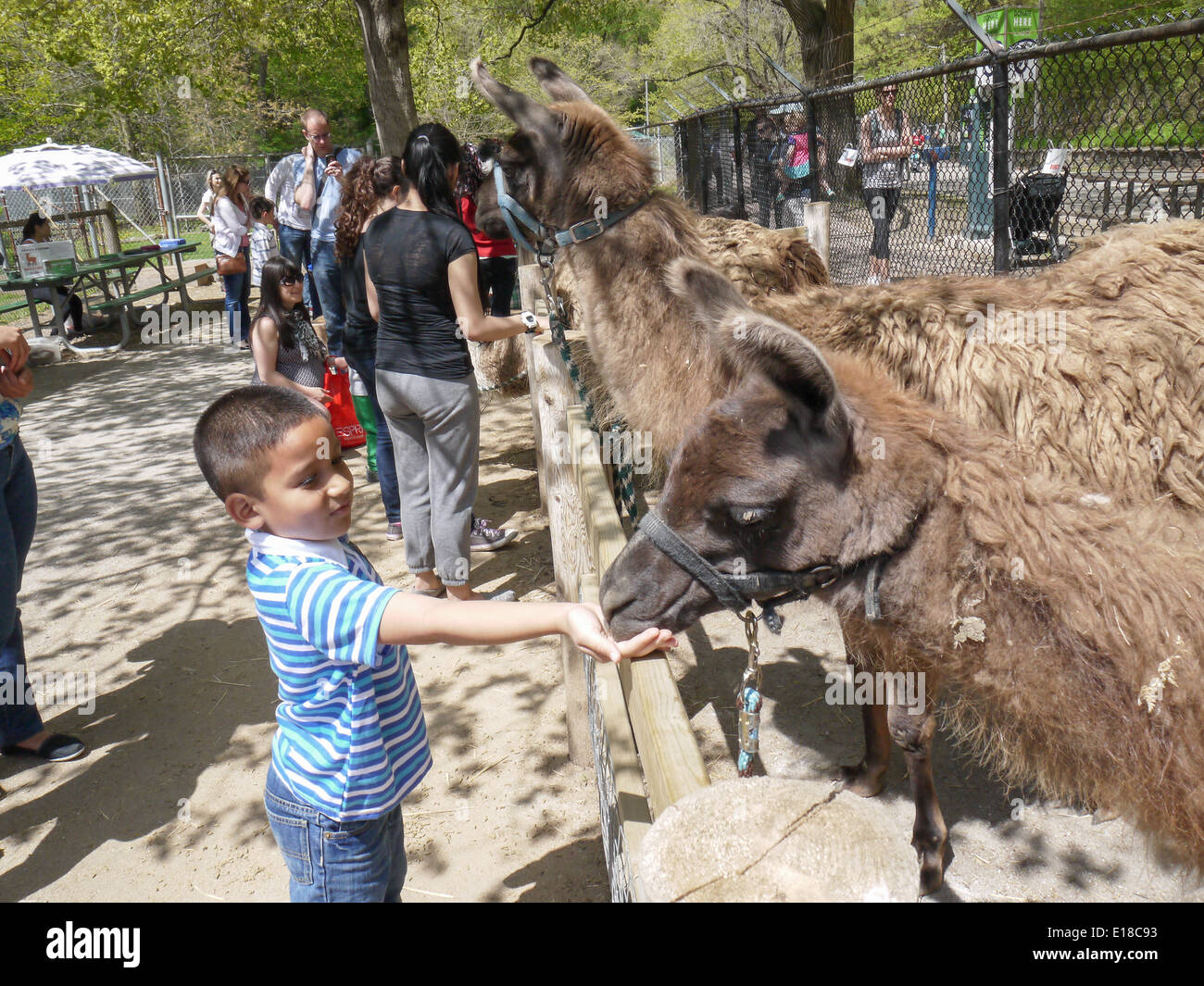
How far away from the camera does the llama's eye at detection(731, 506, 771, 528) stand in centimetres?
213

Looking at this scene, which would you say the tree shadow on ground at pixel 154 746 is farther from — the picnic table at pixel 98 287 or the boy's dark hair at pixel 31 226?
the boy's dark hair at pixel 31 226

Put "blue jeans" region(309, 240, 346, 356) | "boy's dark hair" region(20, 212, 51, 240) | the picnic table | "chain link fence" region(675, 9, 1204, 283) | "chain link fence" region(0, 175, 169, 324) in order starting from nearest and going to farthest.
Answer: "chain link fence" region(675, 9, 1204, 283) < "blue jeans" region(309, 240, 346, 356) < the picnic table < "boy's dark hair" region(20, 212, 51, 240) < "chain link fence" region(0, 175, 169, 324)

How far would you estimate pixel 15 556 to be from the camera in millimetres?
3912

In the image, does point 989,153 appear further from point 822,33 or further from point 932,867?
point 822,33

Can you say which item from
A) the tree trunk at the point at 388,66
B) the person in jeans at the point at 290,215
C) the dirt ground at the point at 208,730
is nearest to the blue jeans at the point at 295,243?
the person in jeans at the point at 290,215

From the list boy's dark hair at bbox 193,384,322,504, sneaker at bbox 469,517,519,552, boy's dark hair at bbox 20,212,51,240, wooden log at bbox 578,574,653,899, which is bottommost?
sneaker at bbox 469,517,519,552

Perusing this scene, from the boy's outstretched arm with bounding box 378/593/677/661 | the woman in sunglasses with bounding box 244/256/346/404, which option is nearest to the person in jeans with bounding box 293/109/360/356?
the woman in sunglasses with bounding box 244/256/346/404

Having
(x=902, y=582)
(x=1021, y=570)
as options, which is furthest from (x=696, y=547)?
(x=1021, y=570)

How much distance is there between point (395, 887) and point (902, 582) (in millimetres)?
1633

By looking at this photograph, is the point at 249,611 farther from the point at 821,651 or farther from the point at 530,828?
the point at 821,651

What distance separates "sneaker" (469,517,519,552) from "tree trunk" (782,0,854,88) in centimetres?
1173

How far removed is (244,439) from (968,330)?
2.71 meters

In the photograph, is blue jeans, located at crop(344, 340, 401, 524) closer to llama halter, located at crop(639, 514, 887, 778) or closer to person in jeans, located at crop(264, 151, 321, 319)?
llama halter, located at crop(639, 514, 887, 778)

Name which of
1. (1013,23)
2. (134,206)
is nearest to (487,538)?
(1013,23)
